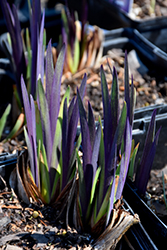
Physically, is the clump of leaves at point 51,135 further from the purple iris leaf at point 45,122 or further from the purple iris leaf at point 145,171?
the purple iris leaf at point 145,171

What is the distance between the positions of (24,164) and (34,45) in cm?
40

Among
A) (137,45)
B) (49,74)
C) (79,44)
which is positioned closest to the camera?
(49,74)

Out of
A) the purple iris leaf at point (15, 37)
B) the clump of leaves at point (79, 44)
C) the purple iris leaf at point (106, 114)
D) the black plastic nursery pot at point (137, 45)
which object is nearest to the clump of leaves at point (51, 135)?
the purple iris leaf at point (106, 114)

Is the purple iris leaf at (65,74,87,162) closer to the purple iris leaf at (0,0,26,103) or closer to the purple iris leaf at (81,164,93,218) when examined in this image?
the purple iris leaf at (81,164,93,218)

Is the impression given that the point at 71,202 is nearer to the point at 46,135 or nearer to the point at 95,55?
the point at 46,135

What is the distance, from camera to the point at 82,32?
1576 mm

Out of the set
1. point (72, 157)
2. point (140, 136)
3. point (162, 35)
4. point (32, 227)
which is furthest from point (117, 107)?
point (162, 35)

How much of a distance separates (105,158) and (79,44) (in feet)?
3.46

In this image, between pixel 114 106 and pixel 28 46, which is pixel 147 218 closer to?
pixel 114 106

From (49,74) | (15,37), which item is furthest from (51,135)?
(15,37)

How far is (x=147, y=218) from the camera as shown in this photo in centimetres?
87

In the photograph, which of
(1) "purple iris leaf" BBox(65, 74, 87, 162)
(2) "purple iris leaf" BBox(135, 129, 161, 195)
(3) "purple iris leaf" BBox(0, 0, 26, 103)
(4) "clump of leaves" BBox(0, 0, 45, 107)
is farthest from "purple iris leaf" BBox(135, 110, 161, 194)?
(3) "purple iris leaf" BBox(0, 0, 26, 103)

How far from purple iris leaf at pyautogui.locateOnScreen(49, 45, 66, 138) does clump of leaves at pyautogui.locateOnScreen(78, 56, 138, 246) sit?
14cm

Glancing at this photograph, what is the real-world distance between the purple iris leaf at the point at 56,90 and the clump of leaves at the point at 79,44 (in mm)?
775
